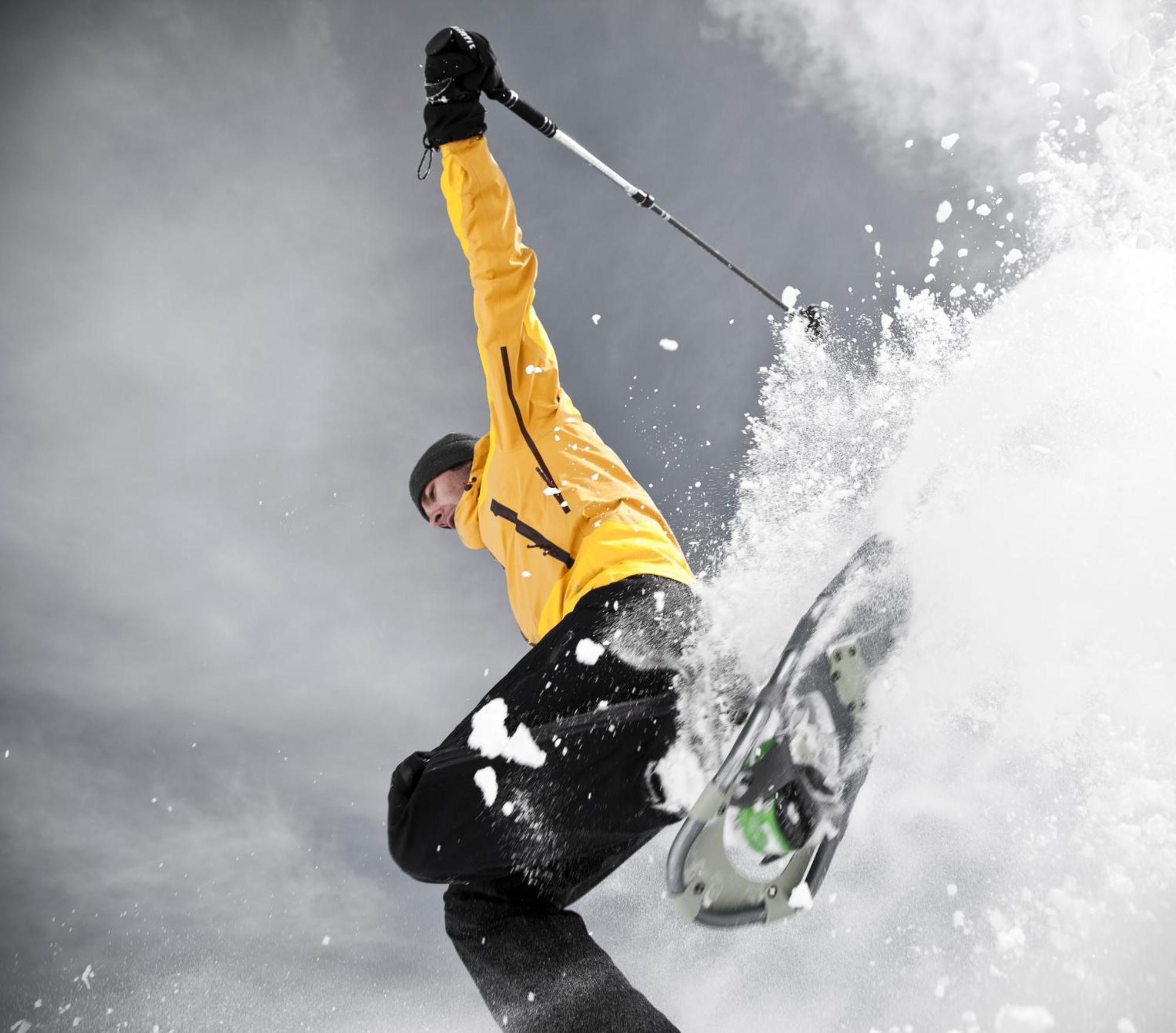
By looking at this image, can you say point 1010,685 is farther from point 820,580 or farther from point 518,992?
point 518,992

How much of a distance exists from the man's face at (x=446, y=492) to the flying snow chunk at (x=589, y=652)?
1446mm

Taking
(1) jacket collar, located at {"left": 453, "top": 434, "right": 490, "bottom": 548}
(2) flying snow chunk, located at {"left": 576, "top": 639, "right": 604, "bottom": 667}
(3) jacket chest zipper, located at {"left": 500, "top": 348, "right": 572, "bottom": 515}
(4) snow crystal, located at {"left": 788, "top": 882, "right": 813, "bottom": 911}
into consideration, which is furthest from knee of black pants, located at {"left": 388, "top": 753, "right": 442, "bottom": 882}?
(1) jacket collar, located at {"left": 453, "top": 434, "right": 490, "bottom": 548}

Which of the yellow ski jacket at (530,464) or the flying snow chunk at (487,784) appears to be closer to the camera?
the flying snow chunk at (487,784)

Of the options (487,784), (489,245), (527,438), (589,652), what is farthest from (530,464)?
(487,784)

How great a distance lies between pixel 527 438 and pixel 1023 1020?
10.8ft

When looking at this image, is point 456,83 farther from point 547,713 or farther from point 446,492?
point 547,713

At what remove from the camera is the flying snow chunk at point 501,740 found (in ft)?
7.57

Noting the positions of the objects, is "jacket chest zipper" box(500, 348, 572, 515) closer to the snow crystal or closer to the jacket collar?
the jacket collar

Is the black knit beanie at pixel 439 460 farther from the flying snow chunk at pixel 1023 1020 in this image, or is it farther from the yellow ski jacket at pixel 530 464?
the flying snow chunk at pixel 1023 1020

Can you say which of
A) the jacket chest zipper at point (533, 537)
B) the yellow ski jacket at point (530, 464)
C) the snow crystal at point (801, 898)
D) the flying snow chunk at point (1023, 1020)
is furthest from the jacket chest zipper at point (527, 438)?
the flying snow chunk at point (1023, 1020)

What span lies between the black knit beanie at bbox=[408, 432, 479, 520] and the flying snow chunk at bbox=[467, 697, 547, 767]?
1595 mm

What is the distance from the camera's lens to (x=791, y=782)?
2615 mm

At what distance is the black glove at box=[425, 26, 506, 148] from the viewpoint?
130 inches

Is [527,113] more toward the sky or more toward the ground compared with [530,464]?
more toward the sky
